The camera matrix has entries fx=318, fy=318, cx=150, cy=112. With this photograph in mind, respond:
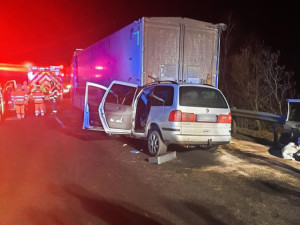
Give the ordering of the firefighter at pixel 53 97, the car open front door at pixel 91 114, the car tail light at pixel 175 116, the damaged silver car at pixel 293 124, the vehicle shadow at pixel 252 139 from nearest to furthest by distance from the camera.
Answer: the car tail light at pixel 175 116 → the damaged silver car at pixel 293 124 → the car open front door at pixel 91 114 → the vehicle shadow at pixel 252 139 → the firefighter at pixel 53 97

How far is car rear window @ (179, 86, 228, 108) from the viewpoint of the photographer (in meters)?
6.68

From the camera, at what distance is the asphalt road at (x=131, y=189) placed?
4.10 meters

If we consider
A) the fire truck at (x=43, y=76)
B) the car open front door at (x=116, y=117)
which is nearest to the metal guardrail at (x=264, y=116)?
the car open front door at (x=116, y=117)

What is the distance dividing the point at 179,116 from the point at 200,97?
28.5 inches

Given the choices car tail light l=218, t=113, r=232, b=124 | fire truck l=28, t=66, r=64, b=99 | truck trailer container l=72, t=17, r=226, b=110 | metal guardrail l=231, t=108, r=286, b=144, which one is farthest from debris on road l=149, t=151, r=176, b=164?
fire truck l=28, t=66, r=64, b=99

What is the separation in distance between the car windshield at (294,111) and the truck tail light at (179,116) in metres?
2.63

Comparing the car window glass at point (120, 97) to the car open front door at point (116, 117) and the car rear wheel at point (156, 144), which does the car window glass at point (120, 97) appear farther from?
the car rear wheel at point (156, 144)

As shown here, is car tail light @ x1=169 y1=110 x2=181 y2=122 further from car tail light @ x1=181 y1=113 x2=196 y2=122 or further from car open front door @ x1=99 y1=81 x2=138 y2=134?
car open front door @ x1=99 y1=81 x2=138 y2=134

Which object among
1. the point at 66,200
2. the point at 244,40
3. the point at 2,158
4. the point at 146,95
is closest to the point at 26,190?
the point at 66,200

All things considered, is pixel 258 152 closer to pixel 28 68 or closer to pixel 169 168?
pixel 169 168

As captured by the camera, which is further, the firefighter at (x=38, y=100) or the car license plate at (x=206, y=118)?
the firefighter at (x=38, y=100)

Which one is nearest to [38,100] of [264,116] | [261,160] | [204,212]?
[264,116]

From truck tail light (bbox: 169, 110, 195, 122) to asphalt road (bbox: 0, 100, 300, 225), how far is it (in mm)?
937

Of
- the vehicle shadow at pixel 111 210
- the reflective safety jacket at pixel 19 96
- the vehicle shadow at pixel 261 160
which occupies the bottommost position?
the vehicle shadow at pixel 111 210
